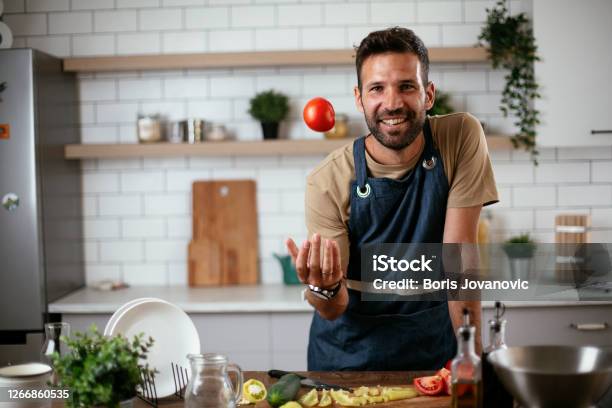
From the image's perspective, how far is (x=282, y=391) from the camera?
1.95m

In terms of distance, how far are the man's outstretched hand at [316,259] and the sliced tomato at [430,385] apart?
36 centimetres

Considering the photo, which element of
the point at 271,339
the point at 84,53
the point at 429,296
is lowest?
the point at 271,339

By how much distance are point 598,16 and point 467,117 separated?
6.02ft

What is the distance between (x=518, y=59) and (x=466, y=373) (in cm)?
285

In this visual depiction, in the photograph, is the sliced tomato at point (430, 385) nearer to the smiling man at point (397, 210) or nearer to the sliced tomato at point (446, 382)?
the sliced tomato at point (446, 382)

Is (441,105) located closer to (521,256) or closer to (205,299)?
(521,256)

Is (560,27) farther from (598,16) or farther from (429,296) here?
(429,296)

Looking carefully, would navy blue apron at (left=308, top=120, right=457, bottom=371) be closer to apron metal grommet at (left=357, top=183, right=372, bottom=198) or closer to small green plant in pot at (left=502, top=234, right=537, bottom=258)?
apron metal grommet at (left=357, top=183, right=372, bottom=198)

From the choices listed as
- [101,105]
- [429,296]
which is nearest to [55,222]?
[101,105]

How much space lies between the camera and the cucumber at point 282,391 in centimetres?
193

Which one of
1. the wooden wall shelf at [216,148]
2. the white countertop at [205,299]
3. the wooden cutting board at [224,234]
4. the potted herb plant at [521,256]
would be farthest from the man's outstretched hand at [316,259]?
the wooden cutting board at [224,234]

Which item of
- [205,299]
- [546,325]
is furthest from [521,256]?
[205,299]

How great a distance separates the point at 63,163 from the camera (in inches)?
167

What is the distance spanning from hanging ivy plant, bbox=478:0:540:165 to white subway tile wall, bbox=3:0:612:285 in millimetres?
147
